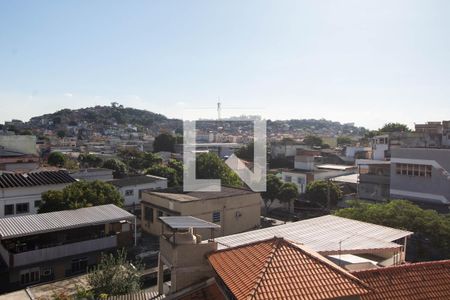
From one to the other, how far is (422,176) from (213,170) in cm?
1576

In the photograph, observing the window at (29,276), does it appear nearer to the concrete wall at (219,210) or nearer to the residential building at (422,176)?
the concrete wall at (219,210)

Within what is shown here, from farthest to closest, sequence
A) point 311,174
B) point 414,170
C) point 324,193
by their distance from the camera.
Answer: point 311,174, point 324,193, point 414,170

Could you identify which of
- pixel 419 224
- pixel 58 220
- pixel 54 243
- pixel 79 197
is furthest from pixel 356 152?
pixel 54 243

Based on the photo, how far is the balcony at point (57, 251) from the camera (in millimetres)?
15961

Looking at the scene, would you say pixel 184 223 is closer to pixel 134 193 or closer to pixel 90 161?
pixel 134 193

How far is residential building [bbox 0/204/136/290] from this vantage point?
53.2 ft

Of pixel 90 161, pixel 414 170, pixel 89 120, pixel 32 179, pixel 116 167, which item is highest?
pixel 89 120

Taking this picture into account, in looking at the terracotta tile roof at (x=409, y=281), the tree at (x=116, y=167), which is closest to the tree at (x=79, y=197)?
the terracotta tile roof at (x=409, y=281)

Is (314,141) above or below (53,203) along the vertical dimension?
above

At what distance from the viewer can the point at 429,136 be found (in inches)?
1485

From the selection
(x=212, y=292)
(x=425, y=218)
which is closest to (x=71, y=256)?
(x=212, y=292)

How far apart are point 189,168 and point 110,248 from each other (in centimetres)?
1670

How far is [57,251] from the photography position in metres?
16.9

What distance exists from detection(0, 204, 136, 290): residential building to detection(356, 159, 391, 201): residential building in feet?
66.2
